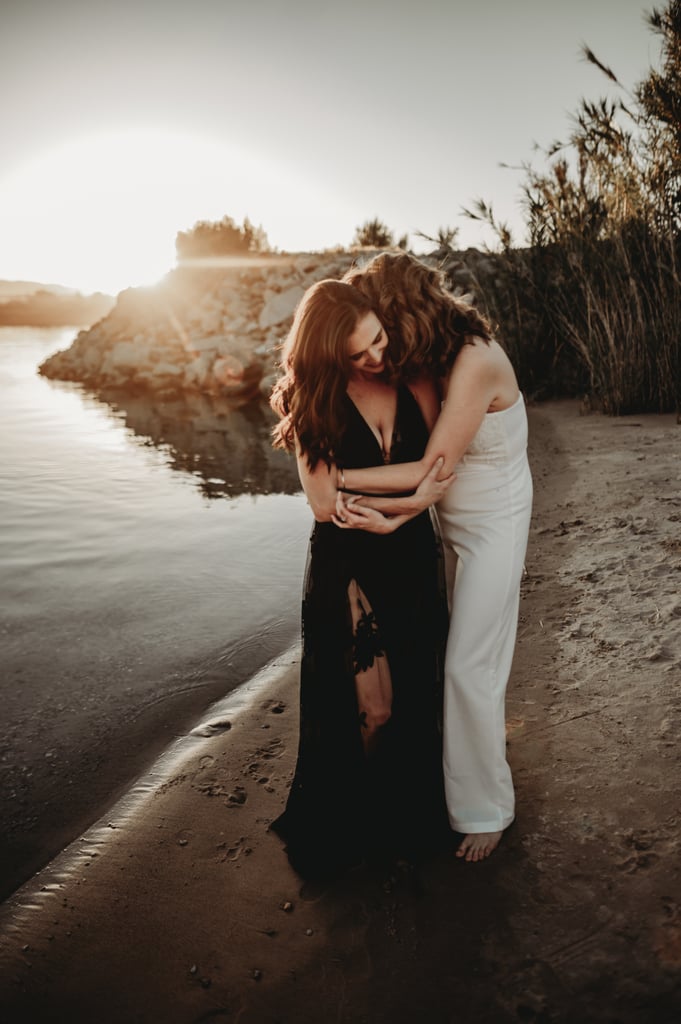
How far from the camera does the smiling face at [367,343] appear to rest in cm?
231

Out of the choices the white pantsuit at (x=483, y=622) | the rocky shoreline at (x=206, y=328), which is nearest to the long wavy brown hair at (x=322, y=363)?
the white pantsuit at (x=483, y=622)

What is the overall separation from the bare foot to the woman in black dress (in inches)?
4.4

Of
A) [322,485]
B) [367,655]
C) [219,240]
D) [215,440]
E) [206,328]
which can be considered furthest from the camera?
[219,240]

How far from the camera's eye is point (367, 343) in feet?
7.61

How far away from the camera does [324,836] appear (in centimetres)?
252

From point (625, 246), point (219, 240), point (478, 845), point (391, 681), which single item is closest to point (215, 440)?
point (625, 246)

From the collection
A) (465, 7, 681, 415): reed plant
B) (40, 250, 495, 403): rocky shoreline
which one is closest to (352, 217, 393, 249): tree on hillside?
(40, 250, 495, 403): rocky shoreline

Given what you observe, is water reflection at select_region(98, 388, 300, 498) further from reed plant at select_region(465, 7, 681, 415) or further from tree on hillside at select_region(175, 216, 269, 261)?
tree on hillside at select_region(175, 216, 269, 261)

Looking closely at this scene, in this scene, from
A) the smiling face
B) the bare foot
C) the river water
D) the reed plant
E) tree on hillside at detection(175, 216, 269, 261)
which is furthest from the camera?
tree on hillside at detection(175, 216, 269, 261)

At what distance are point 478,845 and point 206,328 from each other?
19178 mm

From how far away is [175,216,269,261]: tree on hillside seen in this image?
2484 centimetres

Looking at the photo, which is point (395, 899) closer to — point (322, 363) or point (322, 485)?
point (322, 485)

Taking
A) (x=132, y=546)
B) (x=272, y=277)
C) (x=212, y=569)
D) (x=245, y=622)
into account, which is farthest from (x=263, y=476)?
(x=272, y=277)

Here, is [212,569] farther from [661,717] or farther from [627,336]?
[627,336]
